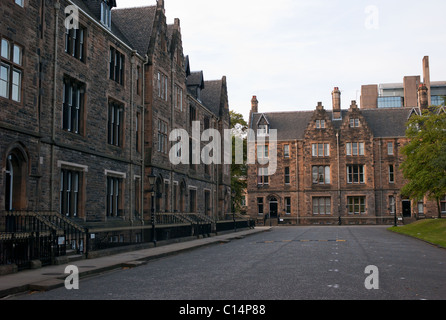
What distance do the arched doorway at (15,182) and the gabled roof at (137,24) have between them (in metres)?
14.6

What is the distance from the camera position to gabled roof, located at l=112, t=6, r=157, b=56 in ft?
102

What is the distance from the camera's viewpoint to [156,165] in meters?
31.0

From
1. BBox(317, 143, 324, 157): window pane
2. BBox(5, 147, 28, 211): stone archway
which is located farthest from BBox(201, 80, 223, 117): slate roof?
BBox(5, 147, 28, 211): stone archway

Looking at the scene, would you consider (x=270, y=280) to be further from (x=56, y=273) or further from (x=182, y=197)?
(x=182, y=197)

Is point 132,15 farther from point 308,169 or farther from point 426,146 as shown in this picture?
point 308,169

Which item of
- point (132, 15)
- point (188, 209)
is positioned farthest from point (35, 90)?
point (188, 209)

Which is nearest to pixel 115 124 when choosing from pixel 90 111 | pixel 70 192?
pixel 90 111

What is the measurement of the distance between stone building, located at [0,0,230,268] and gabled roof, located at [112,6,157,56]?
0.26 ft

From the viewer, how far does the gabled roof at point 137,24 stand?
31172mm

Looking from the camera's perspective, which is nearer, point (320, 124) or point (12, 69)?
point (12, 69)

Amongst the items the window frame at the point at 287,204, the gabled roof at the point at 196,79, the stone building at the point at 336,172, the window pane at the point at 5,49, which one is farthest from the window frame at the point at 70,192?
the window frame at the point at 287,204

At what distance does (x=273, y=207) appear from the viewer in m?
70.1

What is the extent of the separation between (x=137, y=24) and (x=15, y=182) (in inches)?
713

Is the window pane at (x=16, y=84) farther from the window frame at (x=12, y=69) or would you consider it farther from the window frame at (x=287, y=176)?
the window frame at (x=287, y=176)
